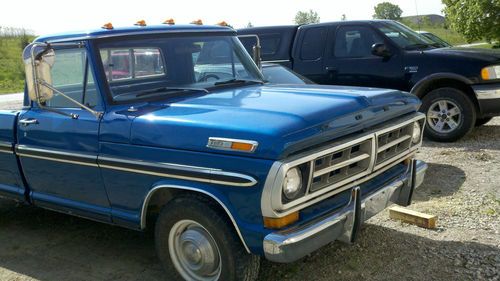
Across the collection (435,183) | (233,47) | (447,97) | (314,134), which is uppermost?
(233,47)

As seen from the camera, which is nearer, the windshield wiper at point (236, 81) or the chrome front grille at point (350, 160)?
the chrome front grille at point (350, 160)

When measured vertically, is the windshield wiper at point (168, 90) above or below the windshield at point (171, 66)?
below

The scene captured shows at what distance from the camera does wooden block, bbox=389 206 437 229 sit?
14.7 feet

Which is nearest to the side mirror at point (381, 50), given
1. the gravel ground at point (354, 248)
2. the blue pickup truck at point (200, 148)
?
the gravel ground at point (354, 248)

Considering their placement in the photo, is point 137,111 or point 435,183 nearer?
point 137,111

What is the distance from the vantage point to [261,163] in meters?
2.96

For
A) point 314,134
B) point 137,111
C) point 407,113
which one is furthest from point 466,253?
point 137,111

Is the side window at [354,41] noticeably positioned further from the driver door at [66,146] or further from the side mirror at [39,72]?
the side mirror at [39,72]

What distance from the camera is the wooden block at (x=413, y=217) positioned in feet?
14.7

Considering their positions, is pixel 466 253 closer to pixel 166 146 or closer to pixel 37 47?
pixel 166 146

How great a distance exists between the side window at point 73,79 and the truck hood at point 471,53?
17.8ft

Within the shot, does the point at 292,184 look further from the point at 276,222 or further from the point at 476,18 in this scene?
the point at 476,18

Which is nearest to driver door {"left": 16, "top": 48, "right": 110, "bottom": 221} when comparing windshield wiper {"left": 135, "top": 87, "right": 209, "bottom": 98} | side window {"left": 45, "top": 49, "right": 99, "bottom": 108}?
side window {"left": 45, "top": 49, "right": 99, "bottom": 108}

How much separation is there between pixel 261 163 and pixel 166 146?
29.3 inches
